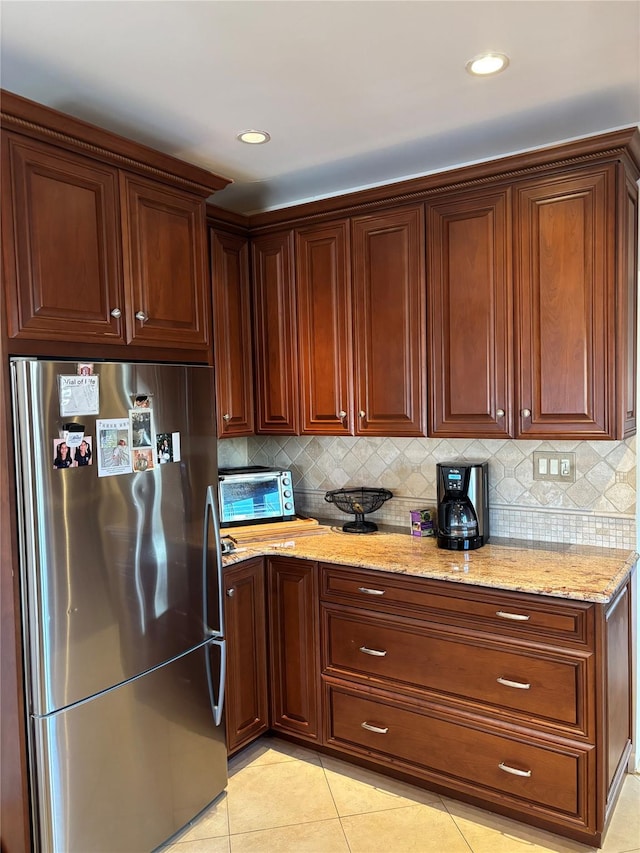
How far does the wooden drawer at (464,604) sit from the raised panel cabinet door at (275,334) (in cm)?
87

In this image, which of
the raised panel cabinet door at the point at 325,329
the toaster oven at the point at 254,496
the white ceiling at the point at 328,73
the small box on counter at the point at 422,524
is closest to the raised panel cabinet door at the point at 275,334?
the raised panel cabinet door at the point at 325,329

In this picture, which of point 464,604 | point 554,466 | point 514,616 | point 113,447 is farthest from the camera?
point 554,466

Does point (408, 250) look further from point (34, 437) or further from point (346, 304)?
point (34, 437)

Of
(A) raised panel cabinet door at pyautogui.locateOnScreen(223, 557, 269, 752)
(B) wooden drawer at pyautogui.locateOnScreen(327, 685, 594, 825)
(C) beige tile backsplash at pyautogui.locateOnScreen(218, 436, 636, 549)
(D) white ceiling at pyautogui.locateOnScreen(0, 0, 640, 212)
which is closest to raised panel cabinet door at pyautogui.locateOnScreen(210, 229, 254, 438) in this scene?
(C) beige tile backsplash at pyautogui.locateOnScreen(218, 436, 636, 549)

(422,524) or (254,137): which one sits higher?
(254,137)

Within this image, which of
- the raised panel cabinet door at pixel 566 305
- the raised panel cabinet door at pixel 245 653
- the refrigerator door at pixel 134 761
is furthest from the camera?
the raised panel cabinet door at pixel 245 653

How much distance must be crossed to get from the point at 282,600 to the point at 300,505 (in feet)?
2.59

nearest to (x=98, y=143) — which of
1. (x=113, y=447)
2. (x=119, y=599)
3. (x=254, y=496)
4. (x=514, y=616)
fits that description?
(x=113, y=447)

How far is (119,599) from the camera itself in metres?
2.04

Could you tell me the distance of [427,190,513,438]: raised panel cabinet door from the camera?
2.49 m

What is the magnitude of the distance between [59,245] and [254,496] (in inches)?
63.0

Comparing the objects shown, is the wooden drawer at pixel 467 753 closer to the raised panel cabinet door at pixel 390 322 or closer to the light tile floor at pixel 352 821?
the light tile floor at pixel 352 821

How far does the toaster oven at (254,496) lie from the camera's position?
304cm

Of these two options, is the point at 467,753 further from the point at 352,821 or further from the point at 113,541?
the point at 113,541
